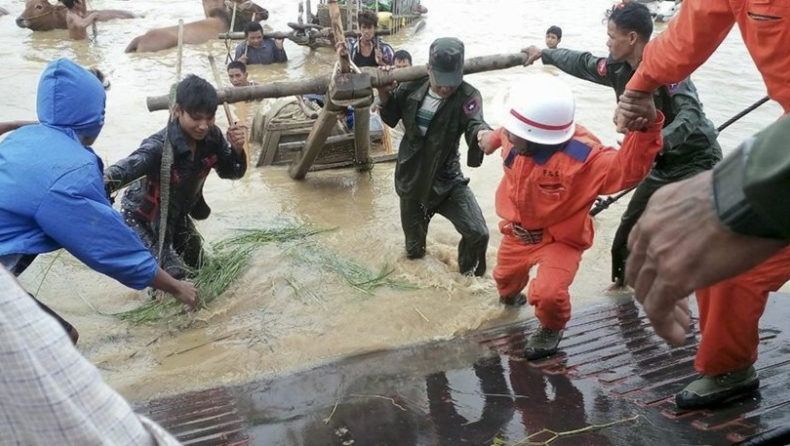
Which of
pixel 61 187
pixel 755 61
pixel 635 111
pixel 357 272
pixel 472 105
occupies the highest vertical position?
pixel 755 61

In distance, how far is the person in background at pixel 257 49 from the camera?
1219 centimetres

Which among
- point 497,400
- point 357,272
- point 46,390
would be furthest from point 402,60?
point 46,390

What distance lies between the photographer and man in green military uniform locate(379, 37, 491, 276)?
5.11m

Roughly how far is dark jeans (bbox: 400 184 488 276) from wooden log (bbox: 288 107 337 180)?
3.74 ft

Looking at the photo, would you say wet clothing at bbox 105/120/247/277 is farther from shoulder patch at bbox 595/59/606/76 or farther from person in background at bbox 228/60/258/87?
person in background at bbox 228/60/258/87

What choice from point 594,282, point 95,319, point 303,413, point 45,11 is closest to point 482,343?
point 303,413

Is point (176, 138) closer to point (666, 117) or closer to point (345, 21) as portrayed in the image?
point (666, 117)

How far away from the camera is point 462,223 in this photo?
17.8 feet

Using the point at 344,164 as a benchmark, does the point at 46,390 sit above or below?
above

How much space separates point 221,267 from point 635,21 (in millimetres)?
3437

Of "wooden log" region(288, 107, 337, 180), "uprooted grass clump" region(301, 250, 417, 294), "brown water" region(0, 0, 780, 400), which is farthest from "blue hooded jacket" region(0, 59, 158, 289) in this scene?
"wooden log" region(288, 107, 337, 180)

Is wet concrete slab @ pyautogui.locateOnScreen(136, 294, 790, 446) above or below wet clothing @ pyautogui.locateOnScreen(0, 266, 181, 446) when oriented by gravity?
below

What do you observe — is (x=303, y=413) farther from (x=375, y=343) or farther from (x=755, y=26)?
(x=755, y=26)

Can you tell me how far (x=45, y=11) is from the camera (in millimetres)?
15789
